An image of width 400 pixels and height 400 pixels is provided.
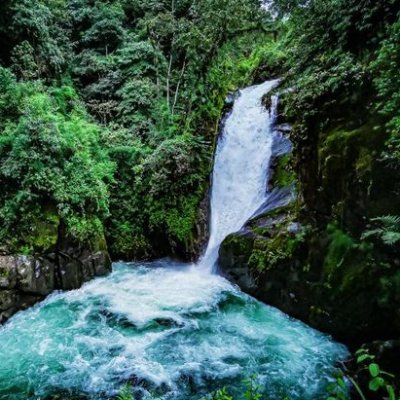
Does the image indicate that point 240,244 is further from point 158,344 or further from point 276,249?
point 158,344

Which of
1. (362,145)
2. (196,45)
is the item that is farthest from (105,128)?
(362,145)

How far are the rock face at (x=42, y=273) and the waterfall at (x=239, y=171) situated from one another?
3012mm

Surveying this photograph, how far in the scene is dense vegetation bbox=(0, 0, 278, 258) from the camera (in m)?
8.88

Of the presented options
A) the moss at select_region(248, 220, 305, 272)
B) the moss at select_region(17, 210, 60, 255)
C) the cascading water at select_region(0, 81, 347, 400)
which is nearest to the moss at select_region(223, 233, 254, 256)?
the moss at select_region(248, 220, 305, 272)

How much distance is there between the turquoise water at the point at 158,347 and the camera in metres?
5.26

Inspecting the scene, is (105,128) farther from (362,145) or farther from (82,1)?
(362,145)

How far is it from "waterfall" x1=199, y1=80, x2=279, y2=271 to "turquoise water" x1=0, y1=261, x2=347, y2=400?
93.0 inches

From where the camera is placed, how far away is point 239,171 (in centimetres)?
1182

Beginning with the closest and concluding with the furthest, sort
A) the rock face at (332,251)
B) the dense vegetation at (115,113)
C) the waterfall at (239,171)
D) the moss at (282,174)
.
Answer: the rock face at (332,251), the dense vegetation at (115,113), the moss at (282,174), the waterfall at (239,171)

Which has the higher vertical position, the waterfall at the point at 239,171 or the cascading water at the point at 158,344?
the waterfall at the point at 239,171

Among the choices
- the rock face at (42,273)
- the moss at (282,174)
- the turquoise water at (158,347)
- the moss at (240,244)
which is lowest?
the turquoise water at (158,347)

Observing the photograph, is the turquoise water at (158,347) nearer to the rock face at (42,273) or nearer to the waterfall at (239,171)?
the rock face at (42,273)

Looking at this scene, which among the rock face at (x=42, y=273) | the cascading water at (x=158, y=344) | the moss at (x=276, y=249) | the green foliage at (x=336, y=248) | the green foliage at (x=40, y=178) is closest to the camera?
the cascading water at (x=158, y=344)

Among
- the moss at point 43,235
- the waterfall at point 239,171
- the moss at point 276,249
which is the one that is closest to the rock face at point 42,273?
the moss at point 43,235
